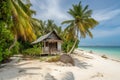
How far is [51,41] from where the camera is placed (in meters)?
25.4

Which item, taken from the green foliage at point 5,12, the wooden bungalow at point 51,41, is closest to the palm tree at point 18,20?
the green foliage at point 5,12

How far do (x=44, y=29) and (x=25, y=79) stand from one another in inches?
1369

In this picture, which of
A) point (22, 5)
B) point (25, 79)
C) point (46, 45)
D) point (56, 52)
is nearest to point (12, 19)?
point (22, 5)

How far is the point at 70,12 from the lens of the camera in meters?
28.7

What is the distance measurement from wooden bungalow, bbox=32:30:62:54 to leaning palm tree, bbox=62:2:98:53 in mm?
2638

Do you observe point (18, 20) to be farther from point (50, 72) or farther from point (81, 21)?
point (81, 21)

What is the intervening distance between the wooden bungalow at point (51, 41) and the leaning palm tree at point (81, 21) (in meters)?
2.64

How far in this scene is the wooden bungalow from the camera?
25.2 meters

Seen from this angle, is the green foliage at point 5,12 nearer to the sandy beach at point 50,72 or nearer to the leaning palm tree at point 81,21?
the sandy beach at point 50,72

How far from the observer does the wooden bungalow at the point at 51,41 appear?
2517 centimetres

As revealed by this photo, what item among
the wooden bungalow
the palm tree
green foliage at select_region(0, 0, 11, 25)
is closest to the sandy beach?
the palm tree

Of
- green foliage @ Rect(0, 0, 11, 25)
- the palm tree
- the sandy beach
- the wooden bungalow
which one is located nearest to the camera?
the sandy beach

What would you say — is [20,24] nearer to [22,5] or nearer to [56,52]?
[22,5]

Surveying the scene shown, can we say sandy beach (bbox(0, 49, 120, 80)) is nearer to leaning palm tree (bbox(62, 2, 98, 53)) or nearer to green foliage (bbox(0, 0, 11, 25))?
green foliage (bbox(0, 0, 11, 25))
